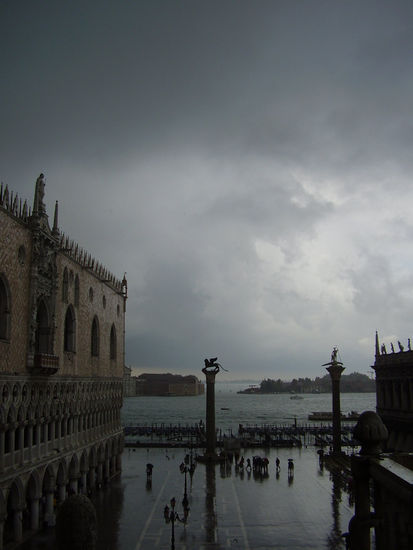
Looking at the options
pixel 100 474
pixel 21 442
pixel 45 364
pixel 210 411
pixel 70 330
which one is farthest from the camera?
pixel 210 411

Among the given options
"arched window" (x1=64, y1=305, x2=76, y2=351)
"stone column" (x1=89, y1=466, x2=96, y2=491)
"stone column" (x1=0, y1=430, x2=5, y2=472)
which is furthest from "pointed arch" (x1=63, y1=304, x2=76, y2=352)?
"stone column" (x1=0, y1=430, x2=5, y2=472)

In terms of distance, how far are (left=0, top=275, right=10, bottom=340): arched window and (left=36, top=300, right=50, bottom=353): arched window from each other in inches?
166

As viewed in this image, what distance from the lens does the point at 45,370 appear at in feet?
92.0

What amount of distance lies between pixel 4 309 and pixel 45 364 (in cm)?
399

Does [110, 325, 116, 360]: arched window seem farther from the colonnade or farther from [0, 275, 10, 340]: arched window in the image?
[0, 275, 10, 340]: arched window

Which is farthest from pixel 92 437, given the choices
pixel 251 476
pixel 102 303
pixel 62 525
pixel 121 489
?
pixel 62 525

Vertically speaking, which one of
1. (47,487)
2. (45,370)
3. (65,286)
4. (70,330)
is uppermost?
(65,286)

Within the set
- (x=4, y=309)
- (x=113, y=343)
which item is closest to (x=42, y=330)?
(x=4, y=309)

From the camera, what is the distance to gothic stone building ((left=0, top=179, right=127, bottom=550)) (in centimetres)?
2536

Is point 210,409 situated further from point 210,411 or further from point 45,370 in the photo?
point 45,370

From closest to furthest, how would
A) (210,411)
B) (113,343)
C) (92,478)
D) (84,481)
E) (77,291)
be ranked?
(77,291), (84,481), (92,478), (113,343), (210,411)

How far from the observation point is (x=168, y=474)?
153 ft

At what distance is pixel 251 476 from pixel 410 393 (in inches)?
561

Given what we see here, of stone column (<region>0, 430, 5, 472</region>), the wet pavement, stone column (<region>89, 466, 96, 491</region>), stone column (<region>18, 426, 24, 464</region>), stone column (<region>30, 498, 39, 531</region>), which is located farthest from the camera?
stone column (<region>89, 466, 96, 491</region>)
